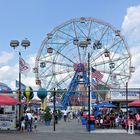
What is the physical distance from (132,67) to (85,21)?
9.52m

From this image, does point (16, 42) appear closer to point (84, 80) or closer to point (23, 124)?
point (23, 124)

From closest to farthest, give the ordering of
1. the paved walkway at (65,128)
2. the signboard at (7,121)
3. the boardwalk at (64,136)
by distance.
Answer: the boardwalk at (64,136) → the signboard at (7,121) → the paved walkway at (65,128)

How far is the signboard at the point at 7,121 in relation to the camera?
1256 inches

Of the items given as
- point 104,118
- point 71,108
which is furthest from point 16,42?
point 71,108

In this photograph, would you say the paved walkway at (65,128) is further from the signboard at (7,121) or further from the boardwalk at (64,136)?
the signboard at (7,121)

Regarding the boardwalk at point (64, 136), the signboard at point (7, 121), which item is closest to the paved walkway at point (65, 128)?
the boardwalk at point (64, 136)

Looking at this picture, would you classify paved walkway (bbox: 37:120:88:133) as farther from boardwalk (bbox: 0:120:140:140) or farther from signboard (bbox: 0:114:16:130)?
signboard (bbox: 0:114:16:130)

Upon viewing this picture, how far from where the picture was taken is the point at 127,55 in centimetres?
6638

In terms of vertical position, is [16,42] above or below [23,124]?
above

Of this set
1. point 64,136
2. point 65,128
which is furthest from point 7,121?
point 64,136

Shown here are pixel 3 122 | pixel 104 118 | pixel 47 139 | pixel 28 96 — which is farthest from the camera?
pixel 28 96

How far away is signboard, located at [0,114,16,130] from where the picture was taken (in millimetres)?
31891

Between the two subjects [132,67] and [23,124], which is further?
[132,67]

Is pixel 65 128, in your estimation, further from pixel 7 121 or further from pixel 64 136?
pixel 64 136
